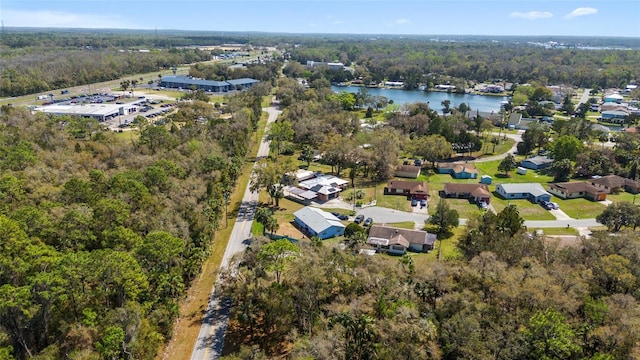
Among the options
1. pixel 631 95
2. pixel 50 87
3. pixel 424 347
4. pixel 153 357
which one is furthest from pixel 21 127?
pixel 631 95

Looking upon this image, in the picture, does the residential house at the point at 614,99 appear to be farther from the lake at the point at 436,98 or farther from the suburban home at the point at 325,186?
the suburban home at the point at 325,186

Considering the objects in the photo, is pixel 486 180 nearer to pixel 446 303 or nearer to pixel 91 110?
pixel 446 303

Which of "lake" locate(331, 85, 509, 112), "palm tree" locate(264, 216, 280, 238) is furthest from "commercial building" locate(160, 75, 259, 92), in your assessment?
"palm tree" locate(264, 216, 280, 238)

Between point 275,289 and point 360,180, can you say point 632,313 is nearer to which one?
point 275,289

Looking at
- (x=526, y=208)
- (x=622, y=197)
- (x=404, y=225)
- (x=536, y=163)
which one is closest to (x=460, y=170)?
(x=526, y=208)

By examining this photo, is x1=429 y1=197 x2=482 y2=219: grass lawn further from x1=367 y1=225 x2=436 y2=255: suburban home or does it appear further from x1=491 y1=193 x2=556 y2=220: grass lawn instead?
x1=367 y1=225 x2=436 y2=255: suburban home

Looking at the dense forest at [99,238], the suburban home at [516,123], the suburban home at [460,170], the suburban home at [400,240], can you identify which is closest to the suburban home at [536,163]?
the suburban home at [460,170]
